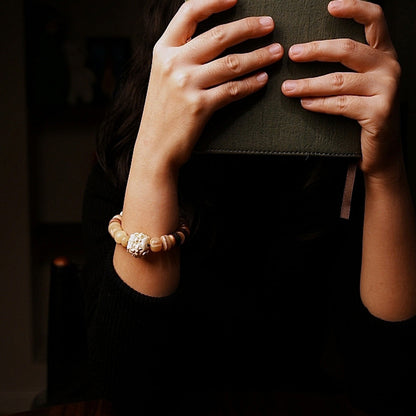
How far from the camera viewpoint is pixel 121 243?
2.20ft

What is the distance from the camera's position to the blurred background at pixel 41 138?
6.27 feet

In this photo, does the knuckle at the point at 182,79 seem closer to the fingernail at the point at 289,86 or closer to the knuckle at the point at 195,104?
the knuckle at the point at 195,104

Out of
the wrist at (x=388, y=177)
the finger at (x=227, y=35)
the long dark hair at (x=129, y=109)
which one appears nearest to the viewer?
the finger at (x=227, y=35)

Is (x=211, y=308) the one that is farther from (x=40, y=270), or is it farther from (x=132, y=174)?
(x=40, y=270)

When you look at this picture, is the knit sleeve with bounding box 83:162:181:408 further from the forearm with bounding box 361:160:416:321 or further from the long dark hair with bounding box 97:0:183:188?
the forearm with bounding box 361:160:416:321

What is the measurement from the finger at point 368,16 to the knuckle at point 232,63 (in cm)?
13

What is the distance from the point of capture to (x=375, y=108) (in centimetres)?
59

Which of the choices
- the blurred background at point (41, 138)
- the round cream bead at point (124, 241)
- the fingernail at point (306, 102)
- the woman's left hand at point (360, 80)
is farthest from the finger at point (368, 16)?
the blurred background at point (41, 138)

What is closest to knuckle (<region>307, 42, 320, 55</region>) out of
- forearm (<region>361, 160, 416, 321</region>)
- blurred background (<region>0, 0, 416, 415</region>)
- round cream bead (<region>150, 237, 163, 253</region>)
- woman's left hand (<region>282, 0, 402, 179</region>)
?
woman's left hand (<region>282, 0, 402, 179</region>)

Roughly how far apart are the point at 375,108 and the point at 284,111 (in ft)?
0.37

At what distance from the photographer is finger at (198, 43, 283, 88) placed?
1.88ft

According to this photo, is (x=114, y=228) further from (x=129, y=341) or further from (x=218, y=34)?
(x=218, y=34)

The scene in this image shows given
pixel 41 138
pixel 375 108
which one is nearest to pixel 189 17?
pixel 375 108

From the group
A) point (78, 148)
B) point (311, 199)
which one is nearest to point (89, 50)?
point (78, 148)
